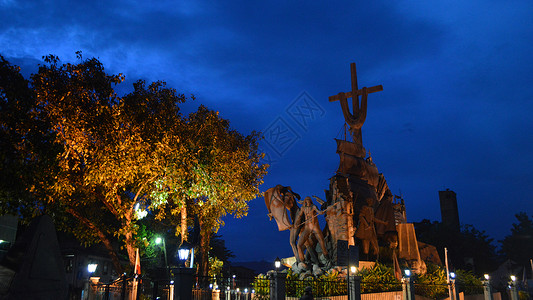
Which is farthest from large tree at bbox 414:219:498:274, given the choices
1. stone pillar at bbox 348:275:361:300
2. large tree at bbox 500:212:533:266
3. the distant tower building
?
stone pillar at bbox 348:275:361:300

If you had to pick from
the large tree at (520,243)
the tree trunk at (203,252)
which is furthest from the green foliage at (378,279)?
the large tree at (520,243)

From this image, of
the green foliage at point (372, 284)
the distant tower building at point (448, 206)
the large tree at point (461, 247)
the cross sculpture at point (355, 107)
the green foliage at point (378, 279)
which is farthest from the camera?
the distant tower building at point (448, 206)

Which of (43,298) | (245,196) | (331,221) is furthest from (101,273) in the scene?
(43,298)

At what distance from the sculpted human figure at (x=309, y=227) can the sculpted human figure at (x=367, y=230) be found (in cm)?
275

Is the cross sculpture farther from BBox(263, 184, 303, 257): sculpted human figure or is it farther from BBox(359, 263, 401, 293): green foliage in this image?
BBox(359, 263, 401, 293): green foliage

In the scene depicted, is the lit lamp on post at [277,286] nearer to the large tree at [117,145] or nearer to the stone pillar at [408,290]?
the large tree at [117,145]

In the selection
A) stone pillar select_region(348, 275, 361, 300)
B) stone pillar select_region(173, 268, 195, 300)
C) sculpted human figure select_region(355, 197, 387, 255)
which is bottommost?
stone pillar select_region(348, 275, 361, 300)

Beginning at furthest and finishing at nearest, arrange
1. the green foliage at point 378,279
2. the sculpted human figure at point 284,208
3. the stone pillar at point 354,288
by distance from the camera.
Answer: the sculpted human figure at point 284,208 < the green foliage at point 378,279 < the stone pillar at point 354,288

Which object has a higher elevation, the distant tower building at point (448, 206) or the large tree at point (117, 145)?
the distant tower building at point (448, 206)

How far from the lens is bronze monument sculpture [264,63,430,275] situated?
22859mm

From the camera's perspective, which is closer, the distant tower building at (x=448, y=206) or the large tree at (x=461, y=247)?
the large tree at (x=461, y=247)

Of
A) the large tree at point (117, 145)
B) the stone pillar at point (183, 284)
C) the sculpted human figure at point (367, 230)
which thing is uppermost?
the large tree at point (117, 145)

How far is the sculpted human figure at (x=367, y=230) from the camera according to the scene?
24109mm

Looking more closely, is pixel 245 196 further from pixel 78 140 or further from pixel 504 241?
pixel 504 241
